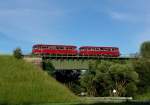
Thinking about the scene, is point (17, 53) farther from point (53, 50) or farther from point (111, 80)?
point (53, 50)

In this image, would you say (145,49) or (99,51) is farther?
(145,49)

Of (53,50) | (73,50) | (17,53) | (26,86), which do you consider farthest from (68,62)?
(26,86)

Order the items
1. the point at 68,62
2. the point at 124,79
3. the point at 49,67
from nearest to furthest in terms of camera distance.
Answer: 1. the point at 124,79
2. the point at 49,67
3. the point at 68,62

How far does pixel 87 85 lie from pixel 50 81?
3050cm

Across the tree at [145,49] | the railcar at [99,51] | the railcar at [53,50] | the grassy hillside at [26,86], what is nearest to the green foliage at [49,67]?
the railcar at [53,50]

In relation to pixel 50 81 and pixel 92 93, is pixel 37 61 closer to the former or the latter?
pixel 92 93

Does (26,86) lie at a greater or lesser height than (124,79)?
greater

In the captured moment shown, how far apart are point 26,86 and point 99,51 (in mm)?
56568

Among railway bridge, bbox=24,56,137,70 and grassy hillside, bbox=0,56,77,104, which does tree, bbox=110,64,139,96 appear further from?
grassy hillside, bbox=0,56,77,104

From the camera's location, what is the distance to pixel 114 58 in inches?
3821

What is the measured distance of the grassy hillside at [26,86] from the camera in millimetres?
39156

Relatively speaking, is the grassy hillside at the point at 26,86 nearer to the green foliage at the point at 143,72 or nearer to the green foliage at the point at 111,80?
the green foliage at the point at 111,80

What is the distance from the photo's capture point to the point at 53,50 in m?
93.2

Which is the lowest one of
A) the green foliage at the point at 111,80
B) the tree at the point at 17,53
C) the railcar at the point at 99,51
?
the green foliage at the point at 111,80
